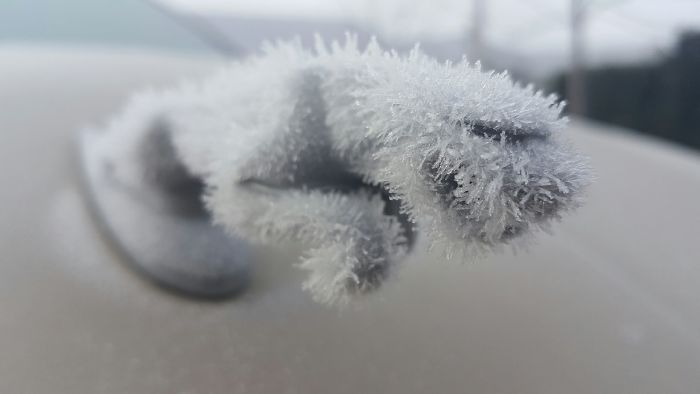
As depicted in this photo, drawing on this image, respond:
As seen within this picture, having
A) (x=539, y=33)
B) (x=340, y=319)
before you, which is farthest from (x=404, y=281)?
(x=539, y=33)

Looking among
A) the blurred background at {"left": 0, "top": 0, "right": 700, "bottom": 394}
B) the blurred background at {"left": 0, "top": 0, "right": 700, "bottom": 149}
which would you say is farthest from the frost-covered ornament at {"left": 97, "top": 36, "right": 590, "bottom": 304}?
the blurred background at {"left": 0, "top": 0, "right": 700, "bottom": 149}

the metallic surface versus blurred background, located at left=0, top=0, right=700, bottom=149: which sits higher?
blurred background, located at left=0, top=0, right=700, bottom=149

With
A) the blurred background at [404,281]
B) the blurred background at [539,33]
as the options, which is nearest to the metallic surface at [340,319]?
the blurred background at [404,281]

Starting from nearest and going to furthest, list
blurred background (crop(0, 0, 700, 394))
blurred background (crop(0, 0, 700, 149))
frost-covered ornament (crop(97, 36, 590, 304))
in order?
frost-covered ornament (crop(97, 36, 590, 304)) → blurred background (crop(0, 0, 700, 394)) → blurred background (crop(0, 0, 700, 149))

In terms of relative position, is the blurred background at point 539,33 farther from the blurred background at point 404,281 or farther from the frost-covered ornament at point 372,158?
the frost-covered ornament at point 372,158

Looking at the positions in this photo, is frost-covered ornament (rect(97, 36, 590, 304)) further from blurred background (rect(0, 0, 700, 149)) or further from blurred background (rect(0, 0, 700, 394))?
blurred background (rect(0, 0, 700, 149))

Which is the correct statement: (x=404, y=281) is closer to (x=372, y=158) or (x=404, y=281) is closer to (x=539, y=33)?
(x=372, y=158)
